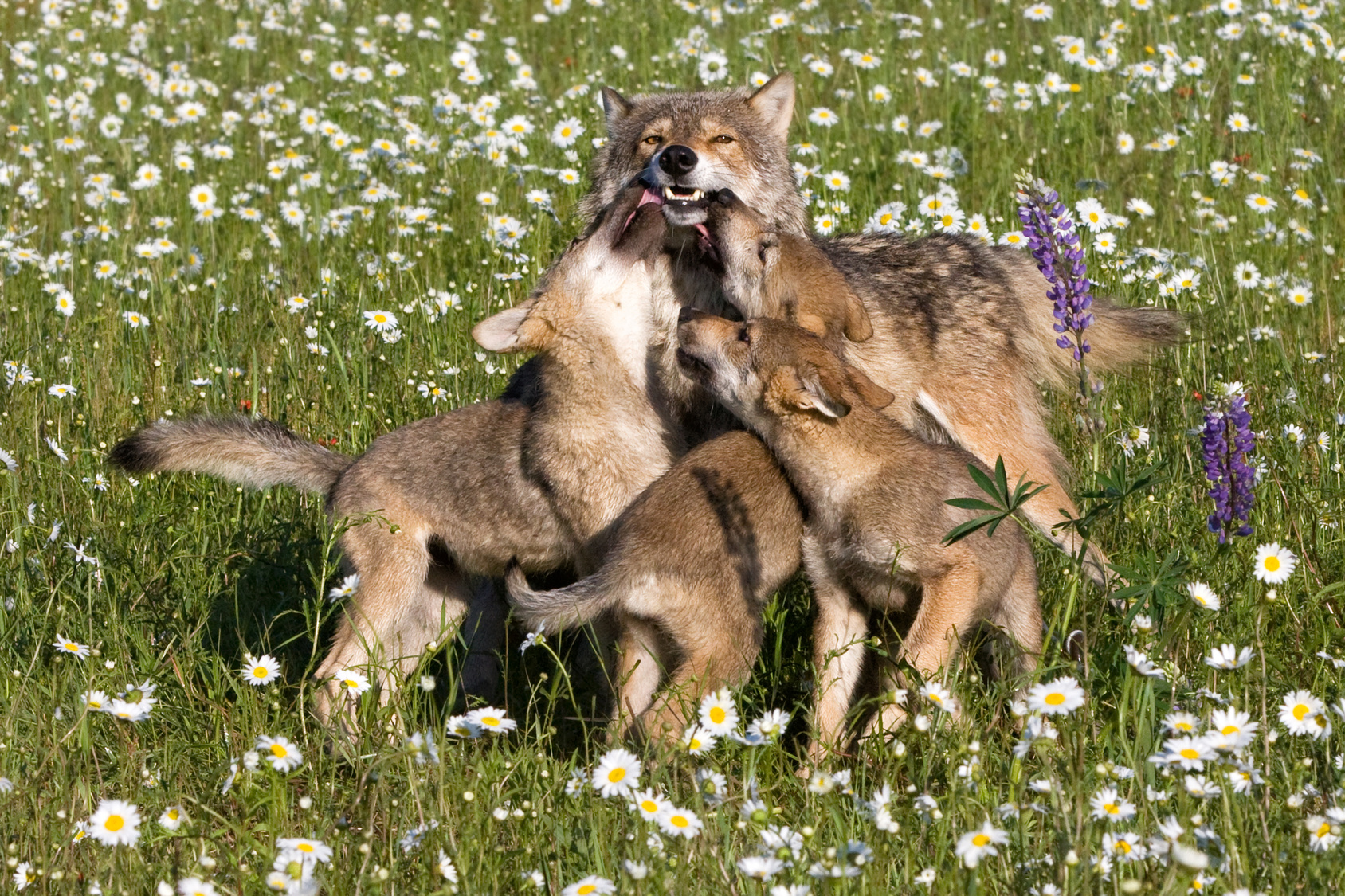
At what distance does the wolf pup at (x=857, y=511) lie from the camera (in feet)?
13.3

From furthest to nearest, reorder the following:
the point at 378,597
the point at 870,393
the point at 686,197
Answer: the point at 686,197
the point at 378,597
the point at 870,393

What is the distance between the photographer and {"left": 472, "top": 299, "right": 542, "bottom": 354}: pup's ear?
4.68 m

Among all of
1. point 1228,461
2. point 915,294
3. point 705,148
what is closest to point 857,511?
point 1228,461

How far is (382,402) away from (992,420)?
250cm

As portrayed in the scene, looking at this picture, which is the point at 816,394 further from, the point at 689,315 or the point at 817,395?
the point at 689,315

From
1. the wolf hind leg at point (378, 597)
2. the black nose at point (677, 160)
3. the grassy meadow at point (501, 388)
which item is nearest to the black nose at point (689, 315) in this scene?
the black nose at point (677, 160)

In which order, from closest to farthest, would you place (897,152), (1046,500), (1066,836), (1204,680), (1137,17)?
(1066,836) < (1204,680) < (1046,500) < (897,152) < (1137,17)

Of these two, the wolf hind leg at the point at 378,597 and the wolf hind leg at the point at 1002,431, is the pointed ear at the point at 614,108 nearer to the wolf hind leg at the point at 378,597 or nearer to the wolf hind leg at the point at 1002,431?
the wolf hind leg at the point at 1002,431

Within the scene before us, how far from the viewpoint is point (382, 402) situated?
623 cm

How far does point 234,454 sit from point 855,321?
2114 millimetres

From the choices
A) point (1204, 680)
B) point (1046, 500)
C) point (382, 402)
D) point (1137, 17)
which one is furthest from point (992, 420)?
point (1137, 17)

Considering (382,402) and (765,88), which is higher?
(765,88)

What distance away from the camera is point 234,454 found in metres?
5.01

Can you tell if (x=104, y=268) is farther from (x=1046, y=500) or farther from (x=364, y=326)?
(x=1046, y=500)
